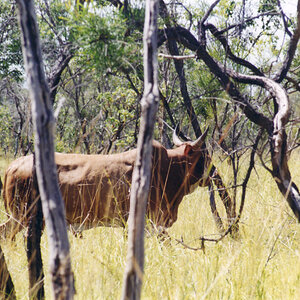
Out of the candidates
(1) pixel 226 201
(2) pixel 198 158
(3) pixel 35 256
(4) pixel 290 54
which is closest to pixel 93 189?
(2) pixel 198 158

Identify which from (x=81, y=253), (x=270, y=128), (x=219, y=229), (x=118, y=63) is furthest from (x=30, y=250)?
(x=219, y=229)

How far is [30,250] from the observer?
2.75m

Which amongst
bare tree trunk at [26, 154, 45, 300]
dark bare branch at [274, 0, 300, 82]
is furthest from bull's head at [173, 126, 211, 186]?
bare tree trunk at [26, 154, 45, 300]

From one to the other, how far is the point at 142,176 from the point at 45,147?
0.37 metres

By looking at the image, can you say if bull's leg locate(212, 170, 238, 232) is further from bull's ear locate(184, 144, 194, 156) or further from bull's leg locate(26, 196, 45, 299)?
bull's leg locate(26, 196, 45, 299)

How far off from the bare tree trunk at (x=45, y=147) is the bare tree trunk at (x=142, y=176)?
0.24 metres

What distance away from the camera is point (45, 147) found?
1.51 metres

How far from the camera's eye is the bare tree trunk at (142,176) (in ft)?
5.19

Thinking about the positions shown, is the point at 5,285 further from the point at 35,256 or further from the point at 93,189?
the point at 93,189

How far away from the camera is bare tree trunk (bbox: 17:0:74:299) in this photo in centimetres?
150

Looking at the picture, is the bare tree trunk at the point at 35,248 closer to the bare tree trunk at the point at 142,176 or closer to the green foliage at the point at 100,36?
the green foliage at the point at 100,36

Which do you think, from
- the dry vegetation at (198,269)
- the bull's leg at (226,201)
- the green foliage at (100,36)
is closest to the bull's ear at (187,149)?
the bull's leg at (226,201)

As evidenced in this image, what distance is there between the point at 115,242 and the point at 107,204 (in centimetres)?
68

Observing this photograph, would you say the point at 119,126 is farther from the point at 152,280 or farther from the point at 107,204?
the point at 152,280
